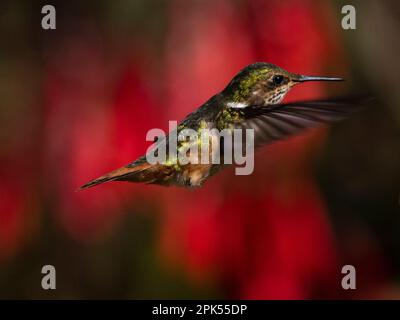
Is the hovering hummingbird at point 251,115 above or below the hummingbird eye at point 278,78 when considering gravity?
below

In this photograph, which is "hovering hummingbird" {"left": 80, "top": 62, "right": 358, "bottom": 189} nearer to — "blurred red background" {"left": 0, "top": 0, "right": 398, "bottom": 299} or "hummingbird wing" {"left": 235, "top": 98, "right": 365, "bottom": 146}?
"hummingbird wing" {"left": 235, "top": 98, "right": 365, "bottom": 146}

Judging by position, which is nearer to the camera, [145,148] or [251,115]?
[251,115]

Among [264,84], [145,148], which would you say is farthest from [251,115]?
[145,148]

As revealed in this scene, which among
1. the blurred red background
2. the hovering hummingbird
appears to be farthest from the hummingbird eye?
the blurred red background

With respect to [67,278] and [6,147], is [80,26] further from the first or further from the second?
[67,278]

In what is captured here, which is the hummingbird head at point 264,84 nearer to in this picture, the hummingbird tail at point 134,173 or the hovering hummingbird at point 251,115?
the hovering hummingbird at point 251,115

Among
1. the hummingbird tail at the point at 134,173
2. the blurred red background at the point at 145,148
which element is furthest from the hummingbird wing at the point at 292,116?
the blurred red background at the point at 145,148

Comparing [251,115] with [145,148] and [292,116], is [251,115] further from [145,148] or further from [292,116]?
[145,148]
